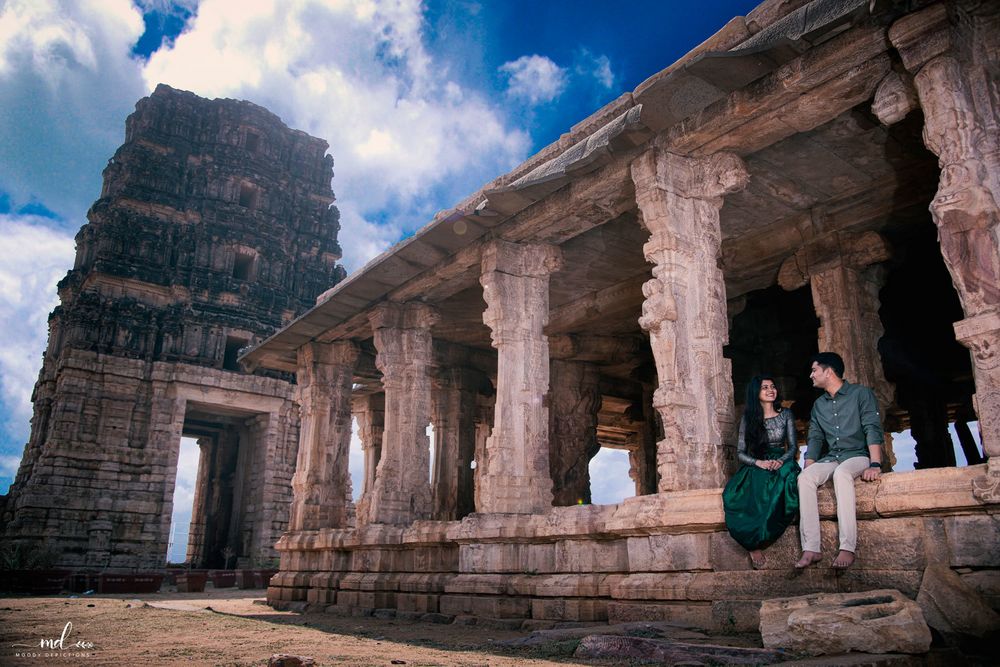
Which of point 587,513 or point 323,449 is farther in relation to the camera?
point 323,449

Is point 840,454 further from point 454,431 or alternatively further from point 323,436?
point 454,431

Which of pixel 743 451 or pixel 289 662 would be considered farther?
pixel 743 451

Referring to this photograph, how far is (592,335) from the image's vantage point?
13.8 m

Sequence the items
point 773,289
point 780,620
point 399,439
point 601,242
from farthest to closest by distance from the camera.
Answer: point 773,289
point 399,439
point 601,242
point 780,620

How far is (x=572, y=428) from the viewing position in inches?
555

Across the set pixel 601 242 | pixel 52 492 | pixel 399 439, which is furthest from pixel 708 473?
pixel 52 492

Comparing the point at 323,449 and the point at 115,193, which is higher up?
the point at 115,193

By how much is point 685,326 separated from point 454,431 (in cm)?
868

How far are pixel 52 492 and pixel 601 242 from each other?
60.4 feet

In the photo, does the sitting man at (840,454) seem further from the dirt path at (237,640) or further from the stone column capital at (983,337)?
the dirt path at (237,640)

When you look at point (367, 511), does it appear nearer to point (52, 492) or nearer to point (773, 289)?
point (773, 289)

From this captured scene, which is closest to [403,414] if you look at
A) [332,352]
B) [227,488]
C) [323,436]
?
[323,436]

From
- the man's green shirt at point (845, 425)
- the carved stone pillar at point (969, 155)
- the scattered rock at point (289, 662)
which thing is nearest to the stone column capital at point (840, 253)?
the carved stone pillar at point (969, 155)

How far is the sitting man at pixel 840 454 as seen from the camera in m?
4.82
